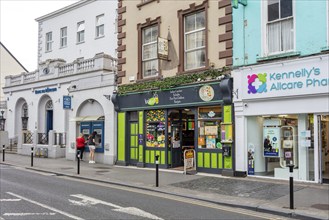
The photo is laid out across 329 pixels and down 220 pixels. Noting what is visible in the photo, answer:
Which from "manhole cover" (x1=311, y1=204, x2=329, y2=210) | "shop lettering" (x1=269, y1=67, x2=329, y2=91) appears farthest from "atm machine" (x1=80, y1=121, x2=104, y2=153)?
"manhole cover" (x1=311, y1=204, x2=329, y2=210)

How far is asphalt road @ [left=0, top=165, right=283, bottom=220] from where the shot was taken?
8.05 m

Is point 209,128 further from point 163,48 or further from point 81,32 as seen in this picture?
point 81,32

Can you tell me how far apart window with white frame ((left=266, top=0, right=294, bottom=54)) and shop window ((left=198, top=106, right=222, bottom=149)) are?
3271 millimetres

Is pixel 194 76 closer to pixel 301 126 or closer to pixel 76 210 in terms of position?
pixel 301 126

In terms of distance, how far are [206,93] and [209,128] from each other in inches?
57.1

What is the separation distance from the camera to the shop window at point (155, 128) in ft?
54.9

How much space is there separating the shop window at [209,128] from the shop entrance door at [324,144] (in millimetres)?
3822

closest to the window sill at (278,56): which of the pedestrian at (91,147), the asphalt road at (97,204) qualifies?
the asphalt road at (97,204)

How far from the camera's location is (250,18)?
13656mm

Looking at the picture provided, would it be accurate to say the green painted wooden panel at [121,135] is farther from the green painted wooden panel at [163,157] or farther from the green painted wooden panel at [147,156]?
the green painted wooden panel at [163,157]

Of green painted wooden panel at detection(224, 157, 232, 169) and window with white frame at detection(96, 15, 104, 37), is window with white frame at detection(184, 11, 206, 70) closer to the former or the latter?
green painted wooden panel at detection(224, 157, 232, 169)

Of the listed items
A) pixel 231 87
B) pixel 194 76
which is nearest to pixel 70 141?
pixel 194 76

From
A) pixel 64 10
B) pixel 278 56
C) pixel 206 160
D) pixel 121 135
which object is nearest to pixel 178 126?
pixel 206 160

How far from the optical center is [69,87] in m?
22.6
